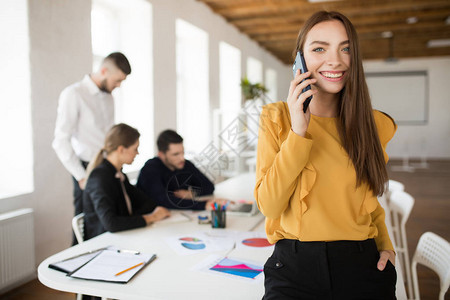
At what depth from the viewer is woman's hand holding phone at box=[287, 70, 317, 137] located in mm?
1034

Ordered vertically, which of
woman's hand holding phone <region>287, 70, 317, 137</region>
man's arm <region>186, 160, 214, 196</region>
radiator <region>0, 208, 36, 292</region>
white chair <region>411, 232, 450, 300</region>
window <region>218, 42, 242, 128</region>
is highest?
window <region>218, 42, 242, 128</region>

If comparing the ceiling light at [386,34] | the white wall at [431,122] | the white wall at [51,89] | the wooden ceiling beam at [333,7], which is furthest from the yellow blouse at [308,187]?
the white wall at [431,122]

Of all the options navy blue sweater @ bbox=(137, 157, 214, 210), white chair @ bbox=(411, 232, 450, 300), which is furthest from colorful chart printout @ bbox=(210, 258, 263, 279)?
navy blue sweater @ bbox=(137, 157, 214, 210)

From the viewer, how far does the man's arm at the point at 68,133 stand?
2.87 m

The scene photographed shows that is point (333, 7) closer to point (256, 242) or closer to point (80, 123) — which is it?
point (80, 123)

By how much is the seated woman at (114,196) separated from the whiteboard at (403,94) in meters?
11.9

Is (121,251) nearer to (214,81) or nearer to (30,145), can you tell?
(30,145)

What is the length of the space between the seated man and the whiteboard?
11.3 meters

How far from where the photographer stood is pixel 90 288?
4.27 feet

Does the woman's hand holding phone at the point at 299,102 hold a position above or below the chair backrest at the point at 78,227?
above

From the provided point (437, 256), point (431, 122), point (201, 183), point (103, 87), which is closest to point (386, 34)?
point (431, 122)

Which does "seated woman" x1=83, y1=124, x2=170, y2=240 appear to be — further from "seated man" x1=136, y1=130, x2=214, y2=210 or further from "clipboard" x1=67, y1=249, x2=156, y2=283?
"clipboard" x1=67, y1=249, x2=156, y2=283

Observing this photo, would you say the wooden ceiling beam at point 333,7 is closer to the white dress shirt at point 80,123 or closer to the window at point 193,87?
the window at point 193,87

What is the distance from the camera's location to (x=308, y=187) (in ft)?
3.51
